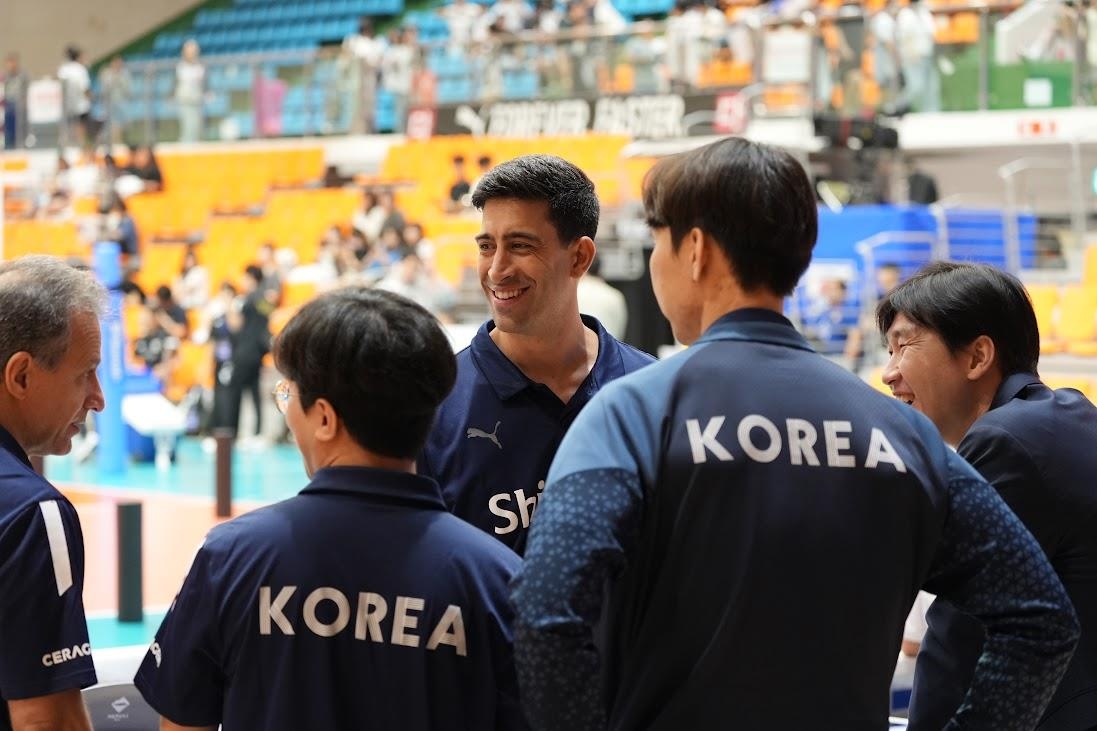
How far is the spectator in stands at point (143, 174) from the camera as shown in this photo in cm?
2231

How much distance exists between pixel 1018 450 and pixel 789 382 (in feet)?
1.97

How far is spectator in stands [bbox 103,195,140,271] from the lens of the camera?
67.7ft

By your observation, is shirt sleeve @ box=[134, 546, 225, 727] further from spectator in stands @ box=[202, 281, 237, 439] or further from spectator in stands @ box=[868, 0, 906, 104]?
spectator in stands @ box=[202, 281, 237, 439]

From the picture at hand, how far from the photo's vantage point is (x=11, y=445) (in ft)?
7.39

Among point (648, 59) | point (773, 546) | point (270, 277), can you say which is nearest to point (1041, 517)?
point (773, 546)

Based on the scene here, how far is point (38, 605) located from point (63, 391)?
1.15 feet

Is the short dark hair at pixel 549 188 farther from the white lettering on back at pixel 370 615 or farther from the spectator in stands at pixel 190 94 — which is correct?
the spectator in stands at pixel 190 94

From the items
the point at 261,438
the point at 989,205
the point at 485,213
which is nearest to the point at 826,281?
the point at 989,205

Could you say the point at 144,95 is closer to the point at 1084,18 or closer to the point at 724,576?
the point at 1084,18

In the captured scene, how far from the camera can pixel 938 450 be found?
1967 mm

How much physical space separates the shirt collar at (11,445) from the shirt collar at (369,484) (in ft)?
1.78

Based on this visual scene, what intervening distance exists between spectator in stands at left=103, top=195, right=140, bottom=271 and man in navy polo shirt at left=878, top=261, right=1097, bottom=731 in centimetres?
1898

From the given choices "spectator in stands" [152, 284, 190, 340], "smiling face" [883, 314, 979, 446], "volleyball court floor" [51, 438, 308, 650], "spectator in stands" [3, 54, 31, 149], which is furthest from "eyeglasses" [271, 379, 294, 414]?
"spectator in stands" [3, 54, 31, 149]

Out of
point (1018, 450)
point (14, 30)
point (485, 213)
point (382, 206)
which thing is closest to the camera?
point (1018, 450)
